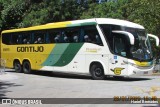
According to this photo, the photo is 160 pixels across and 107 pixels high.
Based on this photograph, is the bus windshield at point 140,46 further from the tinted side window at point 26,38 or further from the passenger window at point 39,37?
the tinted side window at point 26,38

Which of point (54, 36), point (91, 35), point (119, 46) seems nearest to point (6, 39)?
point (54, 36)

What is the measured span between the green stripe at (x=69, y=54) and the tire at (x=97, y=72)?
56.4 inches

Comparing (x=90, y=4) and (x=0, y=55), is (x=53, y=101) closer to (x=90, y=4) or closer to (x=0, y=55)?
(x=0, y=55)

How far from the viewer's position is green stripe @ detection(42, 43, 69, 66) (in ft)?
73.6

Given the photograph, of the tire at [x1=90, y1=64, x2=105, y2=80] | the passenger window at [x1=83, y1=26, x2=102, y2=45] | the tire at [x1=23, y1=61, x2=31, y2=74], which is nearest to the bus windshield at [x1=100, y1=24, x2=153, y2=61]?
the passenger window at [x1=83, y1=26, x2=102, y2=45]

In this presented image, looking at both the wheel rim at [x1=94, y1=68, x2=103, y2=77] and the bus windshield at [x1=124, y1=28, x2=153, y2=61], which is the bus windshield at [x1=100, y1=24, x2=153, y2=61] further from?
the wheel rim at [x1=94, y1=68, x2=103, y2=77]

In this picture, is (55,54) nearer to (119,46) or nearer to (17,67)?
(17,67)

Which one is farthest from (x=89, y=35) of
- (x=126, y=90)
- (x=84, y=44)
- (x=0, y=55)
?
(x=0, y=55)

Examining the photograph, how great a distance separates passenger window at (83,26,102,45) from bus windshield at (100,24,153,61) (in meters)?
0.47

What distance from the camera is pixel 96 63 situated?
20688mm

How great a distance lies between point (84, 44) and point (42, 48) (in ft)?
13.2

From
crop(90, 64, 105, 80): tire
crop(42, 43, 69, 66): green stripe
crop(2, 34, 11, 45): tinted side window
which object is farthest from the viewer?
crop(2, 34, 11, 45): tinted side window

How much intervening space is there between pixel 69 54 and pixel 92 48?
2.02 meters

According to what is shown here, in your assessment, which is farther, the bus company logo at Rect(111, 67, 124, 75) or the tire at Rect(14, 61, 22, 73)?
the tire at Rect(14, 61, 22, 73)
